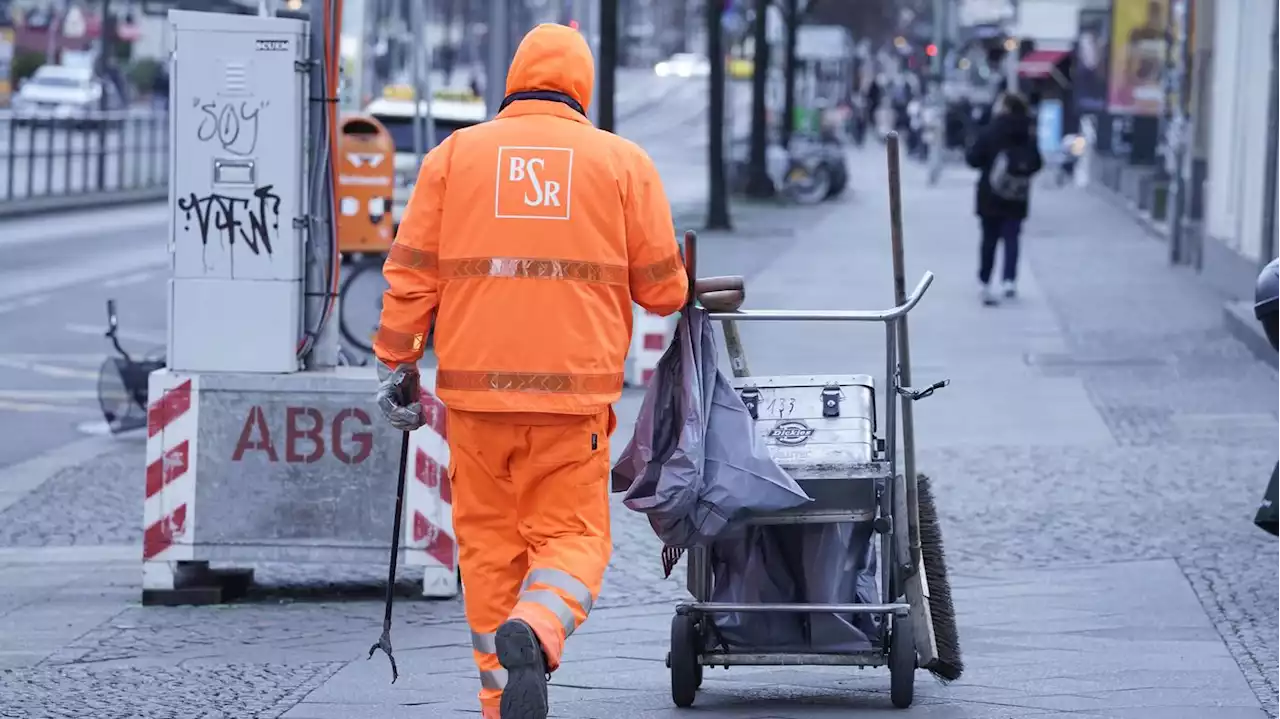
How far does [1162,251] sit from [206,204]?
61.4 feet

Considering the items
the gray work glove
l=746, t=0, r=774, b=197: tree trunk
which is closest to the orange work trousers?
the gray work glove

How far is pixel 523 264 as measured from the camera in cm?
526

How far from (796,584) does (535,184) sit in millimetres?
1417

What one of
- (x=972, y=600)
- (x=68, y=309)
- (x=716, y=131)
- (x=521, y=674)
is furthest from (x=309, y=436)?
(x=716, y=131)

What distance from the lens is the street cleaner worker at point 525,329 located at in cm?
524

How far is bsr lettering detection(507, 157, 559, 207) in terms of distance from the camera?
527 centimetres

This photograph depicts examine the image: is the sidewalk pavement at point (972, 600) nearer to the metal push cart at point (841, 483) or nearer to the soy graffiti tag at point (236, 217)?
the metal push cart at point (841, 483)

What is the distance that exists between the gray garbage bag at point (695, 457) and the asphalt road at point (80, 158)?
23623 mm

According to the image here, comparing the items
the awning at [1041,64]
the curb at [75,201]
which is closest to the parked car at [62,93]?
the curb at [75,201]

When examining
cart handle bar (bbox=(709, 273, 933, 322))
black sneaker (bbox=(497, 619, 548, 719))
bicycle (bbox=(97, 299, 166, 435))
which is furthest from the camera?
bicycle (bbox=(97, 299, 166, 435))

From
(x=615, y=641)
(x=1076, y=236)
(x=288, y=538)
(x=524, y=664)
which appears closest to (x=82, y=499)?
(x=288, y=538)

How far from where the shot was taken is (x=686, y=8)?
110 m

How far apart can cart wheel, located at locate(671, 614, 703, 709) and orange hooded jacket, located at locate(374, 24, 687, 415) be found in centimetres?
87

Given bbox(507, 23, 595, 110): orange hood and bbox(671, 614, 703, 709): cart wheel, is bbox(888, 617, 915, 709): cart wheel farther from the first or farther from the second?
bbox(507, 23, 595, 110): orange hood
